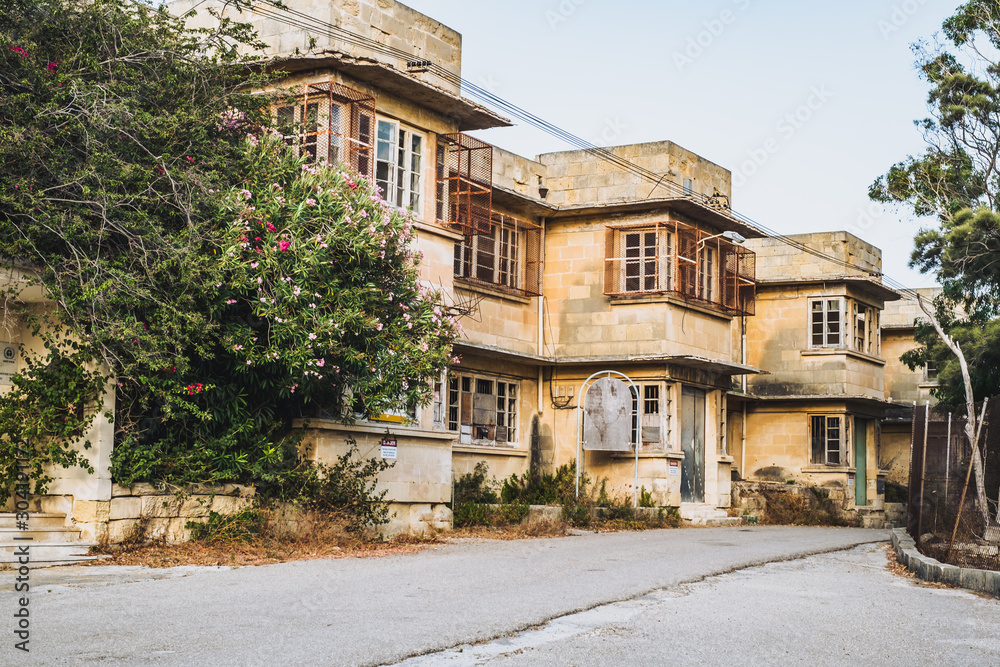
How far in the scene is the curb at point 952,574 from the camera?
11.0m

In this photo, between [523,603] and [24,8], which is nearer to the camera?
[523,603]

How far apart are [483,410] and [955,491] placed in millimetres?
10357

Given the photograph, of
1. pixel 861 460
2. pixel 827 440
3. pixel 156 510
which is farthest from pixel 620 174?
pixel 156 510

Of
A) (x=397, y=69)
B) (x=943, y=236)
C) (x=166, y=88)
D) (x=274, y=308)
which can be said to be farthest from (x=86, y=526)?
(x=943, y=236)

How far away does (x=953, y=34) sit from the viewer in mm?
21641

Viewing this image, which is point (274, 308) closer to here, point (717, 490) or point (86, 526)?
point (86, 526)

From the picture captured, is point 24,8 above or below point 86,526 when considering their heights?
above

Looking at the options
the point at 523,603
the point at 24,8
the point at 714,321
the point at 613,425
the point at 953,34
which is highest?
the point at 953,34

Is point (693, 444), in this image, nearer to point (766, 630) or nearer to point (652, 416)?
point (652, 416)

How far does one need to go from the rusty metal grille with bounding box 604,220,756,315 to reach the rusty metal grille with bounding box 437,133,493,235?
4.50 m

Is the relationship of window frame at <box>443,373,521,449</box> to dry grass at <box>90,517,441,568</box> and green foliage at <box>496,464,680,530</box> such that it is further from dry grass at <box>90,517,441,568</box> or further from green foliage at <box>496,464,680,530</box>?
dry grass at <box>90,517,441,568</box>

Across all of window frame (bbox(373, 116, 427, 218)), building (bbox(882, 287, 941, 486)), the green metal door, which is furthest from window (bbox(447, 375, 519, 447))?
building (bbox(882, 287, 941, 486))

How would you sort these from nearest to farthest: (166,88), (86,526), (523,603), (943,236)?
(523,603)
(86,526)
(166,88)
(943,236)

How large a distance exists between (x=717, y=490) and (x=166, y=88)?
1648cm
